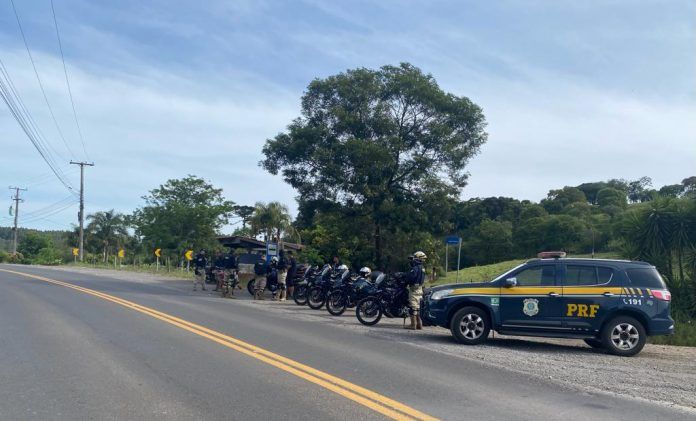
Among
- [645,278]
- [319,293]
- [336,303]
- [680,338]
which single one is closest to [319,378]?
[645,278]

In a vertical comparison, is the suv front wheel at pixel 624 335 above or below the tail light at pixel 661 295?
below

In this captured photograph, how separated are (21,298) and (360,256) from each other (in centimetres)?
1293

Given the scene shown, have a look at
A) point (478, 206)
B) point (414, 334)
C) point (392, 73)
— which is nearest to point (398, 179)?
point (392, 73)

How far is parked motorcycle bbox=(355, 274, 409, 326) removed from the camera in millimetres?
15477

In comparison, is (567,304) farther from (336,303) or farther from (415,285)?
(336,303)

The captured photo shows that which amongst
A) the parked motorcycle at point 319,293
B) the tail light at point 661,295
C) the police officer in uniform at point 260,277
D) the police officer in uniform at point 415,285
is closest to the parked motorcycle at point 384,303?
the police officer in uniform at point 415,285

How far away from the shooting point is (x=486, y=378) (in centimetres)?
886

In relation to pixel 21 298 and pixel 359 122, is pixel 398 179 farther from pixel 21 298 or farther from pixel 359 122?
pixel 21 298

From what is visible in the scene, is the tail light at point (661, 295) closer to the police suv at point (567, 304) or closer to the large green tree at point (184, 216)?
the police suv at point (567, 304)

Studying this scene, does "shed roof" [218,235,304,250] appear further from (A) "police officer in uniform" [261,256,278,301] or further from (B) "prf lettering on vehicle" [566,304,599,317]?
(B) "prf lettering on vehicle" [566,304,599,317]

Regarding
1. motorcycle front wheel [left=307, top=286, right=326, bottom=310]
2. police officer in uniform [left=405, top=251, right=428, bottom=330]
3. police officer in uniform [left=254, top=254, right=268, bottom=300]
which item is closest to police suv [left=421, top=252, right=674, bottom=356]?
police officer in uniform [left=405, top=251, right=428, bottom=330]

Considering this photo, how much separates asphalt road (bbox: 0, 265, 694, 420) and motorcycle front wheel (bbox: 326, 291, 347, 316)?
4613mm

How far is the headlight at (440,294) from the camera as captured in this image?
1265 centimetres

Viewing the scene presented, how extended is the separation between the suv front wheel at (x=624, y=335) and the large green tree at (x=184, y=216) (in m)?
38.4
